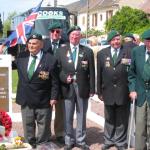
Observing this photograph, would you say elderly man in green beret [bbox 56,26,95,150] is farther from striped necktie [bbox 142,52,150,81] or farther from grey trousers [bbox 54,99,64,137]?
striped necktie [bbox 142,52,150,81]

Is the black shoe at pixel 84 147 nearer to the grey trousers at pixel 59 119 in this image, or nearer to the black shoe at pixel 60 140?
the black shoe at pixel 60 140

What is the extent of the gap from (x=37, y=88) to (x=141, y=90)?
161cm

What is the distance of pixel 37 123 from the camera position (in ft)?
26.2

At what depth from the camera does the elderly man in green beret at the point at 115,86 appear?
26.2 ft

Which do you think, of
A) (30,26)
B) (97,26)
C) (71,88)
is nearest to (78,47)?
(71,88)

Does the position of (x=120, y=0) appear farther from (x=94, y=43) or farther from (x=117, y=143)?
(x=117, y=143)

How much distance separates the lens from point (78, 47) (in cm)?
820

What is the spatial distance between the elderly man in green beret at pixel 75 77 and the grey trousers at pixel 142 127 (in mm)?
1126

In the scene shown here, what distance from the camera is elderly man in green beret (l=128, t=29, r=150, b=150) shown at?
720cm

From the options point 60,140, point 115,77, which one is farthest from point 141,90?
point 60,140

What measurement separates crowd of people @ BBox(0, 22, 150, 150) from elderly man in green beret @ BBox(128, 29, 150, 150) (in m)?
0.01

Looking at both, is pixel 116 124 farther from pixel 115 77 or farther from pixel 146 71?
pixel 146 71

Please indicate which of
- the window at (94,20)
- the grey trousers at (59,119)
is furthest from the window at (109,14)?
the grey trousers at (59,119)

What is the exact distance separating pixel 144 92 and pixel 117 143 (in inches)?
54.1
